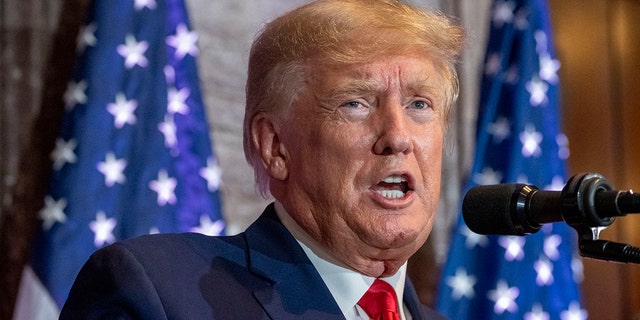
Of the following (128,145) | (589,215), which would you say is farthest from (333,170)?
(128,145)

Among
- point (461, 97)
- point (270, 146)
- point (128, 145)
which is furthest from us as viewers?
point (461, 97)

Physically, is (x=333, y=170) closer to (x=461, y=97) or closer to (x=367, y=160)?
(x=367, y=160)

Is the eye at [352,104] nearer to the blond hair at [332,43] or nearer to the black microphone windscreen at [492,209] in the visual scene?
the blond hair at [332,43]

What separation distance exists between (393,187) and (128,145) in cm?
146

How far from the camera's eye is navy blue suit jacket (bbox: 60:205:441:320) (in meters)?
1.70

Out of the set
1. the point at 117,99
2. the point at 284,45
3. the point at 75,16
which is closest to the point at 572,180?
the point at 284,45

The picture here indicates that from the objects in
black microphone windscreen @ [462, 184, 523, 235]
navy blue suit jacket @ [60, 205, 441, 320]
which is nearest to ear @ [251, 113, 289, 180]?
navy blue suit jacket @ [60, 205, 441, 320]

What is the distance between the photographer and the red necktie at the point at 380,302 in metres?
1.98

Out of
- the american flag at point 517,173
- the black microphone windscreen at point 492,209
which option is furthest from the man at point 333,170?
the american flag at point 517,173

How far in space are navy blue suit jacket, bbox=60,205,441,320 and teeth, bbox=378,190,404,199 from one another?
0.24 m

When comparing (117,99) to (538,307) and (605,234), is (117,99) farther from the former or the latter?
(605,234)

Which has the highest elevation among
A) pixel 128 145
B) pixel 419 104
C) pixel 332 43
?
pixel 332 43

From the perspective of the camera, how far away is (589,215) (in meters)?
1.28

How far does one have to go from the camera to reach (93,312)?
169 centimetres
